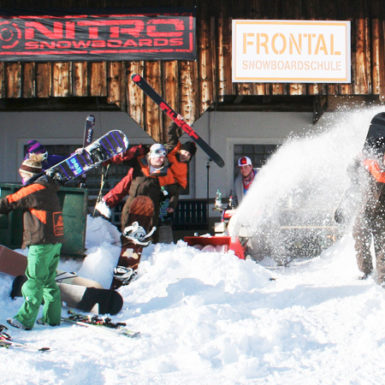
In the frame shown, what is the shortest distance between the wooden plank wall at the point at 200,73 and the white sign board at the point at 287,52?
0.19 m

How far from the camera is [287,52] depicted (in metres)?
9.65

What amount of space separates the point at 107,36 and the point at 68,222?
5004 millimetres

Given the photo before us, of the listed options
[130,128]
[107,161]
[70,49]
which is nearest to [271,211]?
[107,161]

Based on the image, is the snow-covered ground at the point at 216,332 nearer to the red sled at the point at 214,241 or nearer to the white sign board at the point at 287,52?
the red sled at the point at 214,241

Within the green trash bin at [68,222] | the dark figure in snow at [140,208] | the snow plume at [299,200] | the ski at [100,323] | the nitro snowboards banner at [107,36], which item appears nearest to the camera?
the ski at [100,323]

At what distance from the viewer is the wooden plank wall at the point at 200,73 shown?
9.73 m

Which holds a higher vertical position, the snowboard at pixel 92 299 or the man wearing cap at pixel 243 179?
the man wearing cap at pixel 243 179

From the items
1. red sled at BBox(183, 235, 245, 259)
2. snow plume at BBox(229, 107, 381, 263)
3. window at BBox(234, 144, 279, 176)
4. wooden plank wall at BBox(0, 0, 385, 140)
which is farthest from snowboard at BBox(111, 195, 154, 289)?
window at BBox(234, 144, 279, 176)

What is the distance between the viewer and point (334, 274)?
20.5ft

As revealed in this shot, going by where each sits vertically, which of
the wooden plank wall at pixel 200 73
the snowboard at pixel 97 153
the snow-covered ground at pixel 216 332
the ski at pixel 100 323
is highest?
the wooden plank wall at pixel 200 73

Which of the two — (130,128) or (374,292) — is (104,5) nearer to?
(130,128)

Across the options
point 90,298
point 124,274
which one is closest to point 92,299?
point 90,298

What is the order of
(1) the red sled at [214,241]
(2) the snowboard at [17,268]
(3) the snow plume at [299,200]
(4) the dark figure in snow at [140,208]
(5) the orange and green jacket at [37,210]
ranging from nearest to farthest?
(5) the orange and green jacket at [37,210], (2) the snowboard at [17,268], (4) the dark figure in snow at [140,208], (1) the red sled at [214,241], (3) the snow plume at [299,200]

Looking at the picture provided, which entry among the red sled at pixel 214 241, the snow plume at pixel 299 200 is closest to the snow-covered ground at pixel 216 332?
the red sled at pixel 214 241
